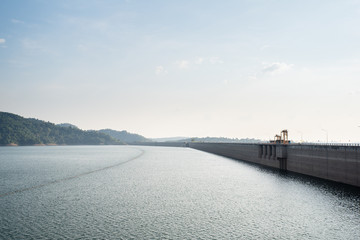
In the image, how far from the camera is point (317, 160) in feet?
152

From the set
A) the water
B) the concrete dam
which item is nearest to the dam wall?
the concrete dam

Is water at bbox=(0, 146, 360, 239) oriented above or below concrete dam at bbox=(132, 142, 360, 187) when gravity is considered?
below

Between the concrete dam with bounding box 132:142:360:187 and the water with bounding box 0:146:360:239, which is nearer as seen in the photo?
the water with bounding box 0:146:360:239

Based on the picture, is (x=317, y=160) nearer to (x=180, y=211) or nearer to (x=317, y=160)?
(x=317, y=160)

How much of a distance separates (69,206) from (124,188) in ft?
38.4

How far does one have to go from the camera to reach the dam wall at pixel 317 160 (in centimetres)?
3683

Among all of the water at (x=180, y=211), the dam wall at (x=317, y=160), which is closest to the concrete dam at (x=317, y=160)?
the dam wall at (x=317, y=160)

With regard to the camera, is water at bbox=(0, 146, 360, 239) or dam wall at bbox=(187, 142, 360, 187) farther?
dam wall at bbox=(187, 142, 360, 187)

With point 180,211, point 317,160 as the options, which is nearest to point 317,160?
point 317,160

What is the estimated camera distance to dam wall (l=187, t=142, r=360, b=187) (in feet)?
121

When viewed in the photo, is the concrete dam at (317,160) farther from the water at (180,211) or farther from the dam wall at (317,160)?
the water at (180,211)

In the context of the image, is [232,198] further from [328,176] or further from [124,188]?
[328,176]

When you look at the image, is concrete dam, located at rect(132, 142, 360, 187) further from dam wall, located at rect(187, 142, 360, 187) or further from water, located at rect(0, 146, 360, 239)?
water, located at rect(0, 146, 360, 239)

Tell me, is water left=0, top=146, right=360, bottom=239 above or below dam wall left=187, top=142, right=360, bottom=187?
below
